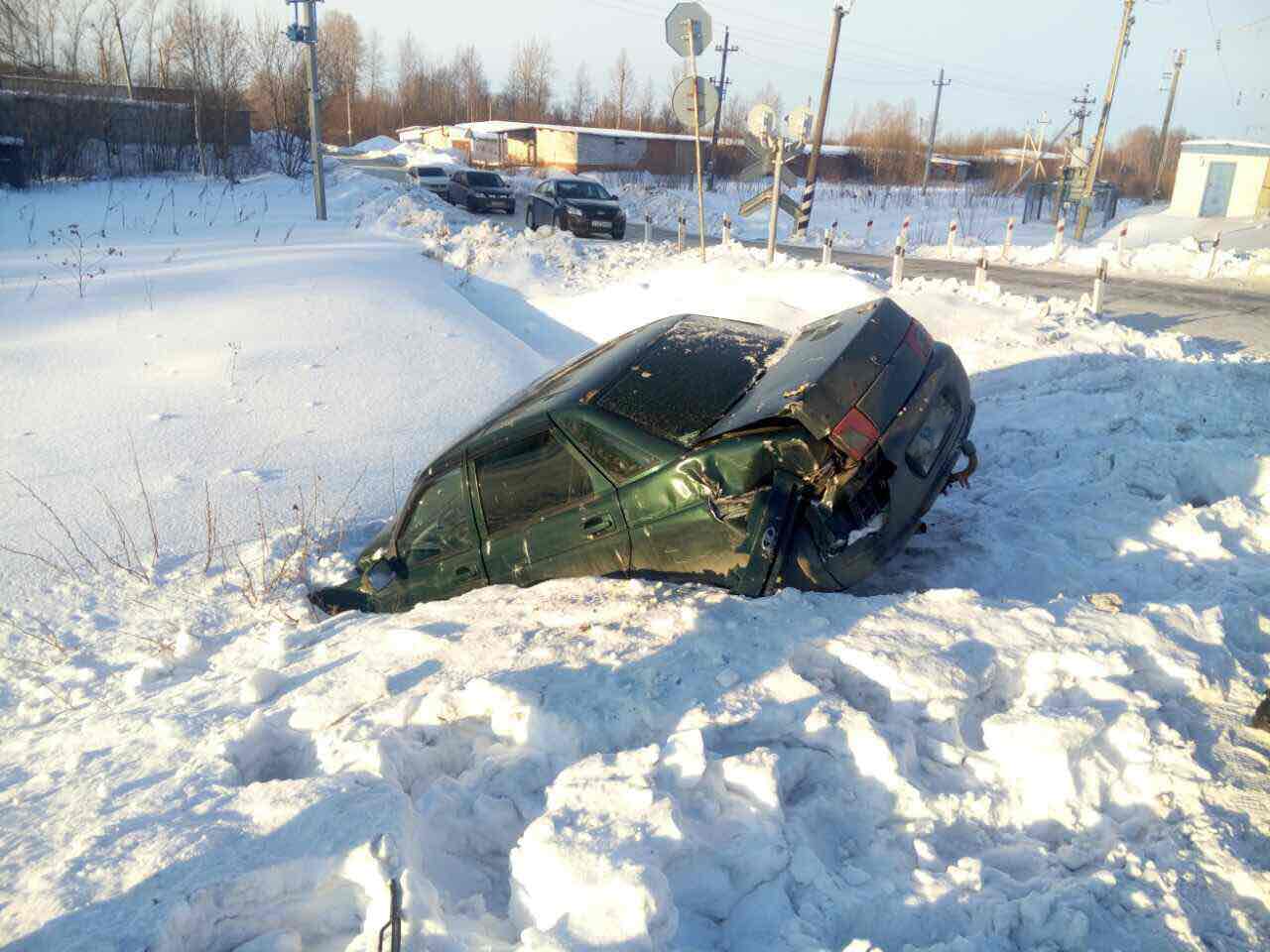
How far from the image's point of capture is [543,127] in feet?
165

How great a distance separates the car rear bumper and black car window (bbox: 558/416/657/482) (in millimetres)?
760

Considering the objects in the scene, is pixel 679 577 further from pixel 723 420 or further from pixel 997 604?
pixel 997 604

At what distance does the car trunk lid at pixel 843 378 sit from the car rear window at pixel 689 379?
99mm

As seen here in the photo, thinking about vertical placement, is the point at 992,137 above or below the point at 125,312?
above

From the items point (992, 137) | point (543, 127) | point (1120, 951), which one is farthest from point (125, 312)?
point (992, 137)

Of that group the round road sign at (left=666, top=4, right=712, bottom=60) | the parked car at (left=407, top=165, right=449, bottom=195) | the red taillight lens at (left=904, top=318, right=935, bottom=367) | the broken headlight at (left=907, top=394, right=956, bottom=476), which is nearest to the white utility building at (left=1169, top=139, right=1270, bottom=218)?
the round road sign at (left=666, top=4, right=712, bottom=60)

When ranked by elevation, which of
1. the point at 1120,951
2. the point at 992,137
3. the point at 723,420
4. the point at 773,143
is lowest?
the point at 1120,951

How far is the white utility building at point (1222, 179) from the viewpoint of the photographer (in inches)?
960

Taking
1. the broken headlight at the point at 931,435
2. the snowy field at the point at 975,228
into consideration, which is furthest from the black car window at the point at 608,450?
the snowy field at the point at 975,228

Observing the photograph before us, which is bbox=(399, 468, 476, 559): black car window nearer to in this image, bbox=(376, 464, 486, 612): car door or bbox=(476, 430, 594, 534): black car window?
bbox=(376, 464, 486, 612): car door

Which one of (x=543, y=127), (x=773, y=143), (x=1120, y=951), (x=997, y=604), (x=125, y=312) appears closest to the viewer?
(x=1120, y=951)

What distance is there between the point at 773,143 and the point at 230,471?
7.56m

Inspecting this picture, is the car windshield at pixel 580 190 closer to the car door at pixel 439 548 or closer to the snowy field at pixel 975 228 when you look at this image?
the snowy field at pixel 975 228

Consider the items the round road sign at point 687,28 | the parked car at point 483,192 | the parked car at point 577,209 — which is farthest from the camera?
the parked car at point 483,192
